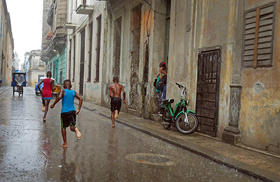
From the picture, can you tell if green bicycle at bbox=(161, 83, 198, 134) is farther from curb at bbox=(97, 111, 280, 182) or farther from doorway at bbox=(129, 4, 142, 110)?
doorway at bbox=(129, 4, 142, 110)

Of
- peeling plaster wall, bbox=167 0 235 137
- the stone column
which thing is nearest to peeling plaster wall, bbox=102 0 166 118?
peeling plaster wall, bbox=167 0 235 137

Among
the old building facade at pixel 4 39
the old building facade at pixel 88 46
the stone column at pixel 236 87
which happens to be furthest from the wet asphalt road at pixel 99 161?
the old building facade at pixel 4 39

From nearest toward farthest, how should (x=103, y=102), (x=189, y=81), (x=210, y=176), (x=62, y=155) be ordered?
(x=210, y=176)
(x=62, y=155)
(x=189, y=81)
(x=103, y=102)

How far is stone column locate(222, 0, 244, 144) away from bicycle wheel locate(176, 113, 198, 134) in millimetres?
1171

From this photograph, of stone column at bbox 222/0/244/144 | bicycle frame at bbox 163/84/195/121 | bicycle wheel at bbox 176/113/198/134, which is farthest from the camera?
bicycle frame at bbox 163/84/195/121

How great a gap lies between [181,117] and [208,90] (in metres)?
1.11

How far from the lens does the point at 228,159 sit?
5762 mm

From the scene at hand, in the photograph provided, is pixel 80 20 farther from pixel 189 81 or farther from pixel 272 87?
pixel 272 87

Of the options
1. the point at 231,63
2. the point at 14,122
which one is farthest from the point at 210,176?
the point at 14,122

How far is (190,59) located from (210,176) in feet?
17.5

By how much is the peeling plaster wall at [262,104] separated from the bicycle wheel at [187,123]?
5.46 ft

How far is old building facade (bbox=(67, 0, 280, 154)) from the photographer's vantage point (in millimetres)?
6625

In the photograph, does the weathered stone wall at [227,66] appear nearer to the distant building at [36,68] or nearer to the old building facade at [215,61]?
the old building facade at [215,61]

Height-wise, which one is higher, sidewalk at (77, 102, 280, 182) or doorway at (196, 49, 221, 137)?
doorway at (196, 49, 221, 137)
